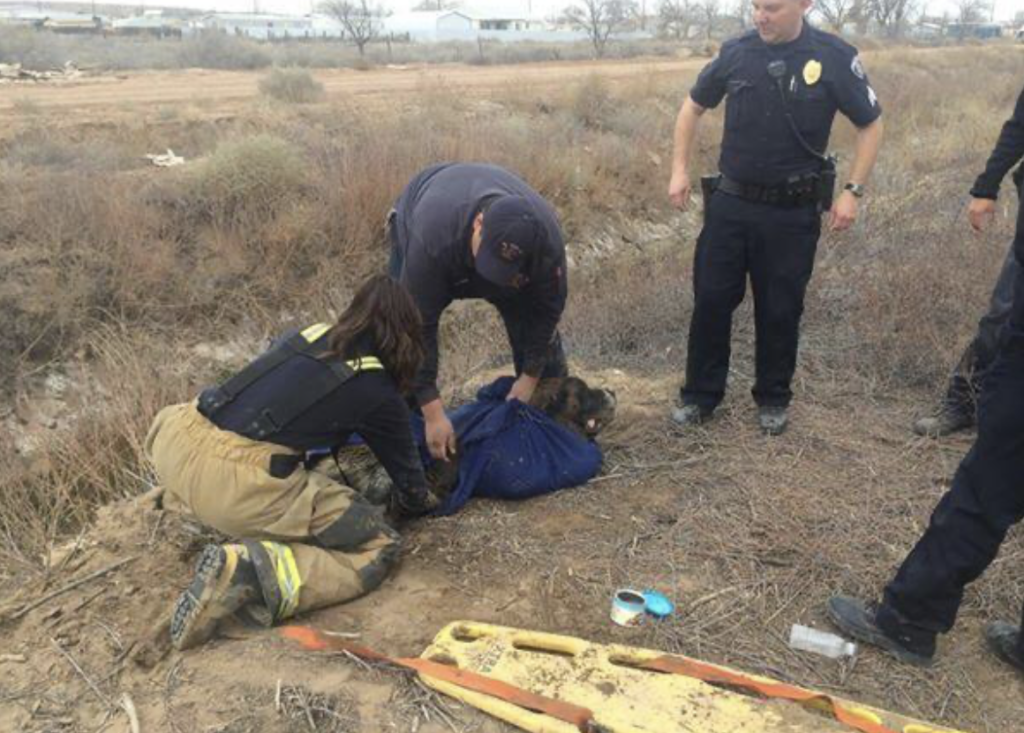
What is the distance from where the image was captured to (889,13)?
5281 cm

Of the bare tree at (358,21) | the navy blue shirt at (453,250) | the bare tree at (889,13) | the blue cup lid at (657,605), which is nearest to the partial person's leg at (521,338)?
the navy blue shirt at (453,250)

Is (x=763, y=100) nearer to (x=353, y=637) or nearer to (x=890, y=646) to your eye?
(x=890, y=646)

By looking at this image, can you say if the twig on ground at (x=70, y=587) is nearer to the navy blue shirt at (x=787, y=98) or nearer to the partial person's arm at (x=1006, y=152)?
the navy blue shirt at (x=787, y=98)

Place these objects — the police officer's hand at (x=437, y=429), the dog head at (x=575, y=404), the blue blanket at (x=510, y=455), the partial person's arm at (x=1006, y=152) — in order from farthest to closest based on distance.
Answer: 1. the dog head at (x=575, y=404)
2. the blue blanket at (x=510, y=455)
3. the partial person's arm at (x=1006, y=152)
4. the police officer's hand at (x=437, y=429)

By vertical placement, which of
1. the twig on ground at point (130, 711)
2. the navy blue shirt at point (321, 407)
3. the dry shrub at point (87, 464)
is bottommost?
the dry shrub at point (87, 464)

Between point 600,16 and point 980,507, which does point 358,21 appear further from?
point 980,507

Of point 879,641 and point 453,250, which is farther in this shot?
point 453,250

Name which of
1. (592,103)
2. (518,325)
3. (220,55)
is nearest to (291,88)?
(592,103)

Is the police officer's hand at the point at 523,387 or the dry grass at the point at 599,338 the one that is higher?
the police officer's hand at the point at 523,387

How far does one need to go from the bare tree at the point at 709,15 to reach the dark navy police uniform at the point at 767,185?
194ft

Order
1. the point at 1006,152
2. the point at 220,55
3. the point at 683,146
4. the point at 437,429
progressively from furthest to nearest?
the point at 220,55, the point at 683,146, the point at 1006,152, the point at 437,429

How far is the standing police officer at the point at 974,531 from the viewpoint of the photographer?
2293 mm

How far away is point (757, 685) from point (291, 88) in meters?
16.5

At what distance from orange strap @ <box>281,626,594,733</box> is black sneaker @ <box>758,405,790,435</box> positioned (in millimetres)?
2122
